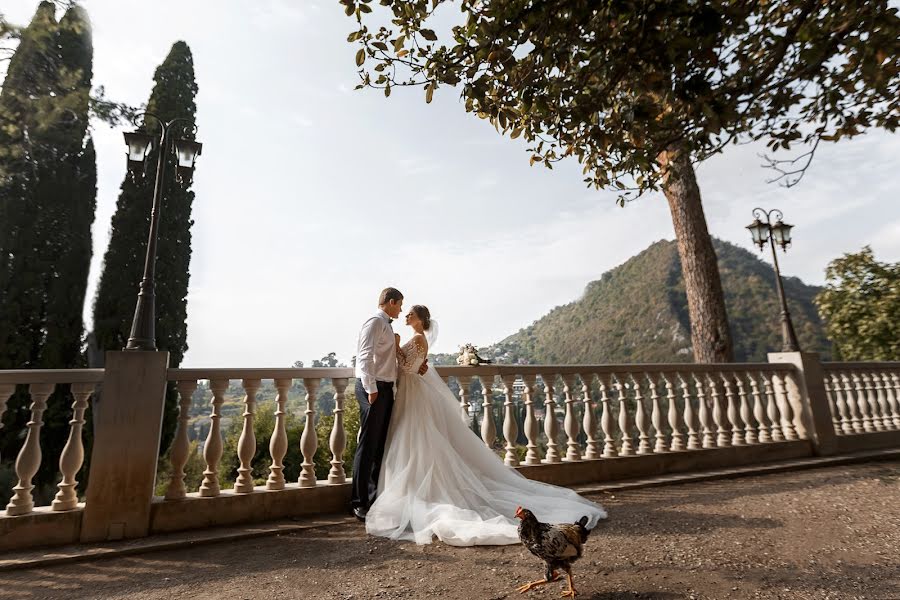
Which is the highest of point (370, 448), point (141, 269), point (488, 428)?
point (141, 269)

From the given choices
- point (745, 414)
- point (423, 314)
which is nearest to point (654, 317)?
point (745, 414)

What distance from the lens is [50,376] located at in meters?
3.70

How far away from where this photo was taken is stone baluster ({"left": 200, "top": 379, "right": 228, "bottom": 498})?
4.02 metres

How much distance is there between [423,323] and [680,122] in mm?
2929

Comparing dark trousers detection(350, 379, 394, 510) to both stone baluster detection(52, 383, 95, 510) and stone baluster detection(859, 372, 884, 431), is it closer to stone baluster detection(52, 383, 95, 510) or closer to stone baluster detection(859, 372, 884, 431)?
stone baluster detection(52, 383, 95, 510)

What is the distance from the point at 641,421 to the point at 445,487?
2911 millimetres

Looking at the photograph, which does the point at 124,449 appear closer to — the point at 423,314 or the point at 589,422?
the point at 423,314

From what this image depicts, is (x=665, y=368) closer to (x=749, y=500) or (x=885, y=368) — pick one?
(x=749, y=500)

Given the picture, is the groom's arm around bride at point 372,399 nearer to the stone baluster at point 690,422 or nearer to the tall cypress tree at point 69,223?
the stone baluster at point 690,422

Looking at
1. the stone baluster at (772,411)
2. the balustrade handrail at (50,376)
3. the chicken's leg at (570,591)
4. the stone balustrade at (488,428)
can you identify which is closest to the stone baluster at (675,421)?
the stone balustrade at (488,428)

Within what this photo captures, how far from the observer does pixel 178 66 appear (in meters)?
21.1

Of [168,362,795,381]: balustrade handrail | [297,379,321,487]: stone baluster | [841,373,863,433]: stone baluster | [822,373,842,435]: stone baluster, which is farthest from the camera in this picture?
[841,373,863,433]: stone baluster

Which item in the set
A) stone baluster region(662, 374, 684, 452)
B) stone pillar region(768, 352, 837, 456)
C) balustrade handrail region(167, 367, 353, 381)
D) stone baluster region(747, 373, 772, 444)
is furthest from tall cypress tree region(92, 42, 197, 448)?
stone pillar region(768, 352, 837, 456)

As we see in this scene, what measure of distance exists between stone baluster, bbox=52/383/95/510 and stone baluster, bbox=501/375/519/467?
151 inches
